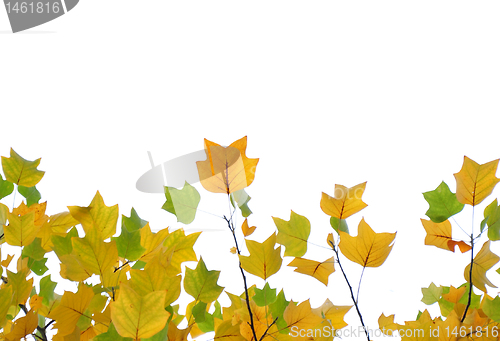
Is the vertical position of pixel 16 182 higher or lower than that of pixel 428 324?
higher

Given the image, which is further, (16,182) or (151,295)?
(16,182)

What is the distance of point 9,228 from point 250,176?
16 cm

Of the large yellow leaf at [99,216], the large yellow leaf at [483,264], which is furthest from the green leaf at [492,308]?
the large yellow leaf at [99,216]

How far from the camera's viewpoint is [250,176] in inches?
8.6

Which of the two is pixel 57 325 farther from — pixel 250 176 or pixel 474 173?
pixel 474 173

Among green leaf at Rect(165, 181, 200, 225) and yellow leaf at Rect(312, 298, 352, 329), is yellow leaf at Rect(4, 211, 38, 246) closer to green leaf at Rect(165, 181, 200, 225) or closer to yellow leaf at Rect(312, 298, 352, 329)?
green leaf at Rect(165, 181, 200, 225)

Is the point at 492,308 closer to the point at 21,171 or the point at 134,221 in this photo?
the point at 134,221

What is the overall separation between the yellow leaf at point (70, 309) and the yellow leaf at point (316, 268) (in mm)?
123

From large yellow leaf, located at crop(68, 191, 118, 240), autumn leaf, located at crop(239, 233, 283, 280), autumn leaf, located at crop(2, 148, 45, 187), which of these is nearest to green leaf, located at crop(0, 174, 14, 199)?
autumn leaf, located at crop(2, 148, 45, 187)

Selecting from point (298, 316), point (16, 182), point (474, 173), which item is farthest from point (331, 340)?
point (16, 182)

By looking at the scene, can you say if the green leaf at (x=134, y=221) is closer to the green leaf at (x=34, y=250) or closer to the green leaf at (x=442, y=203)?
the green leaf at (x=34, y=250)

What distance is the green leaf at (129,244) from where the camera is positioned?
21cm

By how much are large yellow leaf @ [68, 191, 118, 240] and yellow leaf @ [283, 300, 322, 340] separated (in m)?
0.12

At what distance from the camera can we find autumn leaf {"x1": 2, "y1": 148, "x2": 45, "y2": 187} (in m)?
0.29
